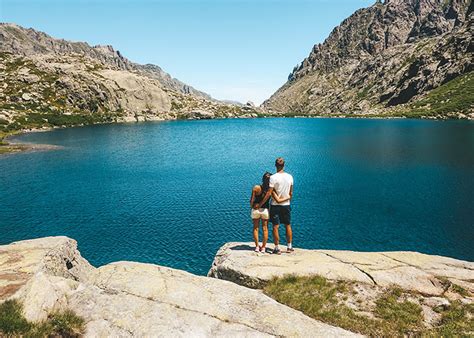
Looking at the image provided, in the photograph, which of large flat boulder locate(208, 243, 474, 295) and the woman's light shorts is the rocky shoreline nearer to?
large flat boulder locate(208, 243, 474, 295)

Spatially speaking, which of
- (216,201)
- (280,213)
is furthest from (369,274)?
(216,201)

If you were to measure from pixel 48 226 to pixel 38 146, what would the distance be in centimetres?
7726

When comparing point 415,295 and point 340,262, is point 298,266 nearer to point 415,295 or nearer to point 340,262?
point 340,262

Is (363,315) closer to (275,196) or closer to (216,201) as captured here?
(275,196)

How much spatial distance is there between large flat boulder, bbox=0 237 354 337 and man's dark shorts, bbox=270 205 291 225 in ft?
18.2

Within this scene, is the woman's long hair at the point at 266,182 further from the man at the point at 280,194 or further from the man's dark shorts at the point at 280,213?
the man's dark shorts at the point at 280,213

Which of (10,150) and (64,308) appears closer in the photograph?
(64,308)

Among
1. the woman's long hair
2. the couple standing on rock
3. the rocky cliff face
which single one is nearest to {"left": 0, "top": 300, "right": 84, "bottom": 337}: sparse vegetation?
the rocky cliff face

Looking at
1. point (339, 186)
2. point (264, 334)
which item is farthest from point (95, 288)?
point (339, 186)

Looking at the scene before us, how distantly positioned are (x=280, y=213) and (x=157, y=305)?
9386mm

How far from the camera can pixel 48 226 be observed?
42.2 meters

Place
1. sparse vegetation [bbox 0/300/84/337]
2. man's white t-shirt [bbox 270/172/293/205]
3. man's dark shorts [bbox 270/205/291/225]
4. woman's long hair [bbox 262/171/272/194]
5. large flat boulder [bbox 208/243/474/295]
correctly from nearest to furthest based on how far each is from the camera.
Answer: sparse vegetation [bbox 0/300/84/337], large flat boulder [bbox 208/243/474/295], man's white t-shirt [bbox 270/172/293/205], woman's long hair [bbox 262/171/272/194], man's dark shorts [bbox 270/205/291/225]

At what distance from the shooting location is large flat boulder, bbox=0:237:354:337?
A: 12.1 meters

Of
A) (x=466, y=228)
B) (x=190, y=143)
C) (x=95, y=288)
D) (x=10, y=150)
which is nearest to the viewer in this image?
(x=95, y=288)
